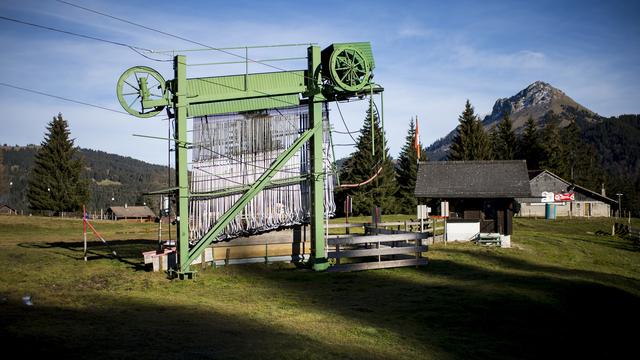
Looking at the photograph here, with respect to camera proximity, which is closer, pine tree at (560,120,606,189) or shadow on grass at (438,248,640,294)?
shadow on grass at (438,248,640,294)

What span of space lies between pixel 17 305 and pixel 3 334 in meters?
3.27

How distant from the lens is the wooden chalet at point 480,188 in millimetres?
36531

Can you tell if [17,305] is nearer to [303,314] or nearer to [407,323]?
[303,314]

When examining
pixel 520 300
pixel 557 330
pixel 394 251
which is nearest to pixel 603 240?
pixel 394 251

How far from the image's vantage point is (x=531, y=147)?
307 feet

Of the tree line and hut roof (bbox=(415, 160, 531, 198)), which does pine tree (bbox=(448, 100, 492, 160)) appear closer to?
the tree line

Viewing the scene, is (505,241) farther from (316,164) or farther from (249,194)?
(249,194)

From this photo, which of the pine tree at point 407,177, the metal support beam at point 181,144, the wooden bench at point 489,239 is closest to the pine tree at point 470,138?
the pine tree at point 407,177

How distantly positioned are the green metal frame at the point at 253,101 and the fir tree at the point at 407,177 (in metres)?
51.6

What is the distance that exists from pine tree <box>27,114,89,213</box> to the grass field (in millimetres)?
44441

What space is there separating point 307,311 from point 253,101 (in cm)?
934

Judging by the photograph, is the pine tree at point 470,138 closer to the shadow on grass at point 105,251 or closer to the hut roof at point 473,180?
the hut roof at point 473,180

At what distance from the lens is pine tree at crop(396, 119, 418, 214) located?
73.2 metres

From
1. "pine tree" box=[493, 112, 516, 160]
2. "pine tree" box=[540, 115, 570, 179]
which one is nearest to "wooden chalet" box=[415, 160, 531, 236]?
"pine tree" box=[540, 115, 570, 179]
